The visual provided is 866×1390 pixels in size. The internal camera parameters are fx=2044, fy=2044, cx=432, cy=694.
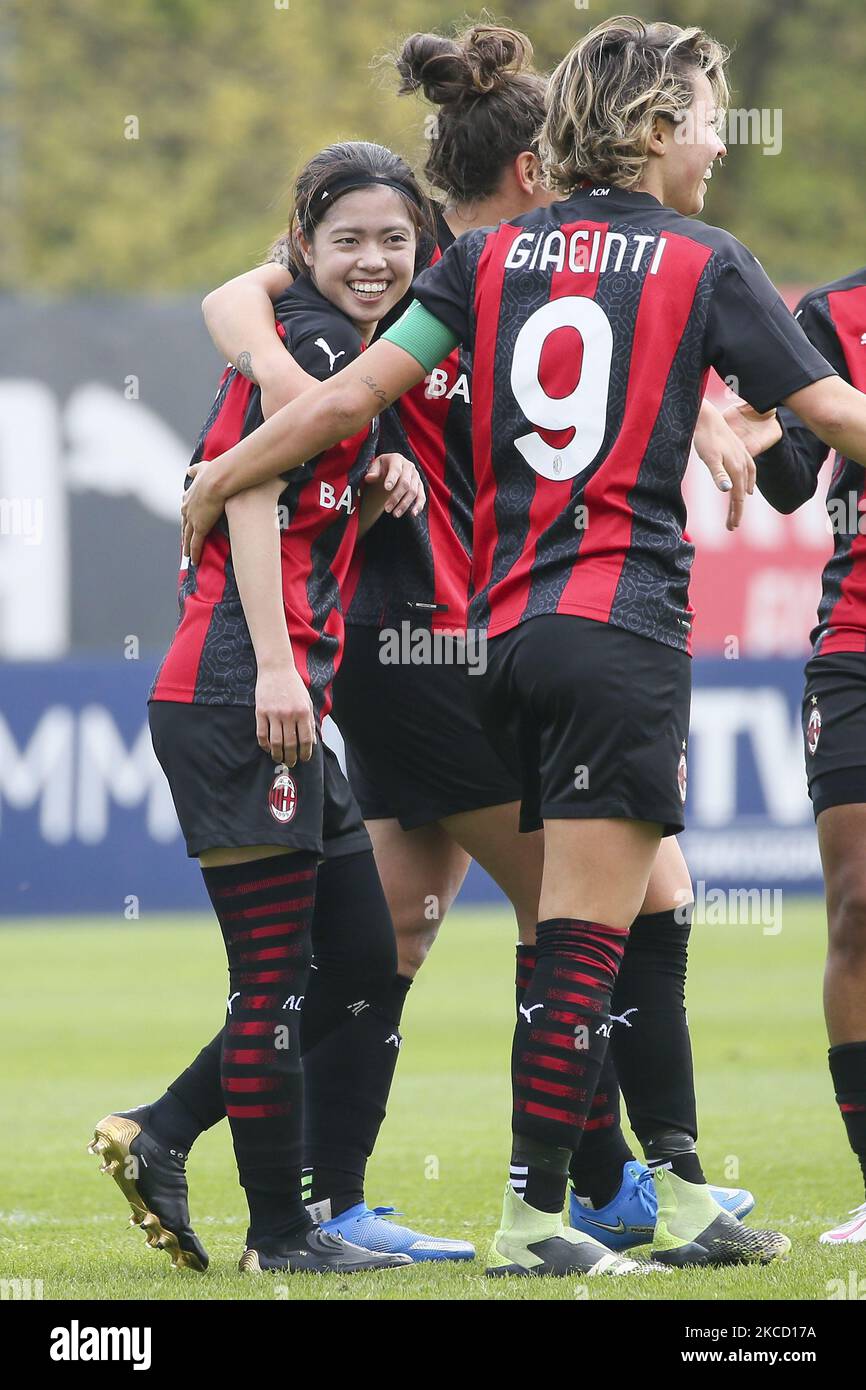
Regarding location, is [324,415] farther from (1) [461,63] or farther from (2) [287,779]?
(1) [461,63]

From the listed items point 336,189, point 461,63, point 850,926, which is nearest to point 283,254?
point 336,189

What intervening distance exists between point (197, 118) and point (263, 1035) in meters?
25.2

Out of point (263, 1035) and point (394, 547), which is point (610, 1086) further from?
point (394, 547)

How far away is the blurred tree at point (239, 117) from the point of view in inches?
1038

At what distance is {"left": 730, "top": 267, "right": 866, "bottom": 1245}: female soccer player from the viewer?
422 cm

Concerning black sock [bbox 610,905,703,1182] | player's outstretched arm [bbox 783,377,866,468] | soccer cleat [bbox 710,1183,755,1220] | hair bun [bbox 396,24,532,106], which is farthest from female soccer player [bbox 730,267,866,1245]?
hair bun [bbox 396,24,532,106]

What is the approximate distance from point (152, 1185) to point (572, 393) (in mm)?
1675

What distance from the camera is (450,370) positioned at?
14.1 feet

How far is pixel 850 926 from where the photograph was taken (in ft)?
14.0

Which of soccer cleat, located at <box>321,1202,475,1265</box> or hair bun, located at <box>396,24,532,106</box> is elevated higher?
hair bun, located at <box>396,24,532,106</box>

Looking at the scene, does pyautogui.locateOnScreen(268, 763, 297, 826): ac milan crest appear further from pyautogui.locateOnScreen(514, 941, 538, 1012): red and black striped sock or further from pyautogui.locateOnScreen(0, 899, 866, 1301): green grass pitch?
pyautogui.locateOnScreen(0, 899, 866, 1301): green grass pitch
